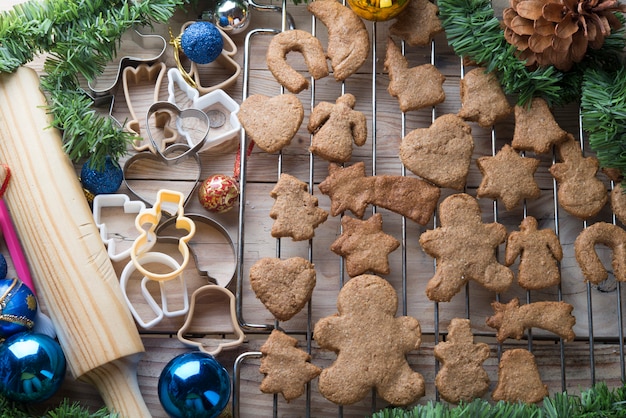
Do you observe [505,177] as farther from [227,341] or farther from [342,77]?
[227,341]

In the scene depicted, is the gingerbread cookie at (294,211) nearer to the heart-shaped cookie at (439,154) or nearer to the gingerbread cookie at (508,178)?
the heart-shaped cookie at (439,154)

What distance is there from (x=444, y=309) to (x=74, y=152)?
2.46ft

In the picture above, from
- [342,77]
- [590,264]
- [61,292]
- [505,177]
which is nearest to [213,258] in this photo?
[61,292]

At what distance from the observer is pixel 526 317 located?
1.32 metres

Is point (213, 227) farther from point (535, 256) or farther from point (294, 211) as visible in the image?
point (535, 256)

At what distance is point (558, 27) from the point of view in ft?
4.19

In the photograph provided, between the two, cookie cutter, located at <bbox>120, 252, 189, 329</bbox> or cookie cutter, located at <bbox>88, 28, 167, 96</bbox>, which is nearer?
cookie cutter, located at <bbox>120, 252, 189, 329</bbox>

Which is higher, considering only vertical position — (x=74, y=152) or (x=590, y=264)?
(x=74, y=152)

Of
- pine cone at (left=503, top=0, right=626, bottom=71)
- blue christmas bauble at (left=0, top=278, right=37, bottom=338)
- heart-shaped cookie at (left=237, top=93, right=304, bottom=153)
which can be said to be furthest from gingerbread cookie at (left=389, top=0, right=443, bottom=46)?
blue christmas bauble at (left=0, top=278, right=37, bottom=338)

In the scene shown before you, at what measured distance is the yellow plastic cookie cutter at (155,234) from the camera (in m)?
1.29

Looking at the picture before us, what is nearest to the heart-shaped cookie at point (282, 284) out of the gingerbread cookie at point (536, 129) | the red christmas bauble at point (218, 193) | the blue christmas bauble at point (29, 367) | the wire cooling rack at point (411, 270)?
the wire cooling rack at point (411, 270)

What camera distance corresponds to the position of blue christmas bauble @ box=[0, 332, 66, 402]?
117 cm

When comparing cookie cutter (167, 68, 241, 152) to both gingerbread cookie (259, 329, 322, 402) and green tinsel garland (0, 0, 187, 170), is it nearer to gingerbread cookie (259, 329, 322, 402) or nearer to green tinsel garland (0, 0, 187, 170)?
green tinsel garland (0, 0, 187, 170)

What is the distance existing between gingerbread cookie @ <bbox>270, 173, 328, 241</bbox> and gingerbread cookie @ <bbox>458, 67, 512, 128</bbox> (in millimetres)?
343
